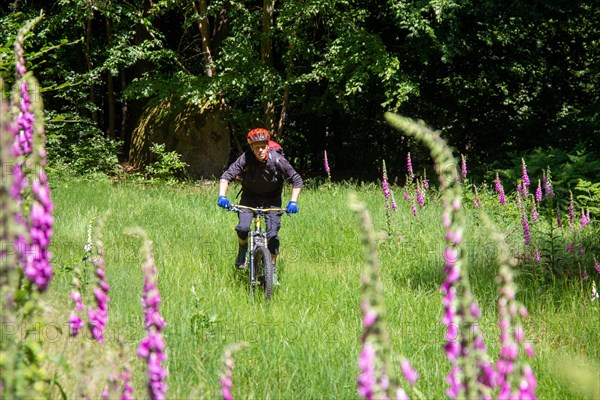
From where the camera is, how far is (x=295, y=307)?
5.43m

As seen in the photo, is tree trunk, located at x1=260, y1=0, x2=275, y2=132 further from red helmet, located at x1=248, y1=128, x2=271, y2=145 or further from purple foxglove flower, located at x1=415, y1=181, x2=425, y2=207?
red helmet, located at x1=248, y1=128, x2=271, y2=145

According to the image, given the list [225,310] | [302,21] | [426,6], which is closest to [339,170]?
[302,21]

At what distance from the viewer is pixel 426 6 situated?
1248 cm

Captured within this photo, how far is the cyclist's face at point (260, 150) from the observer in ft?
20.0

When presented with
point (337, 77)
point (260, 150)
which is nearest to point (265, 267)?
point (260, 150)

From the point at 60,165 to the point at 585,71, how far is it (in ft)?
45.0

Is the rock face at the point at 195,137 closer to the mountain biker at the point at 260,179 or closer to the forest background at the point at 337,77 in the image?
the forest background at the point at 337,77

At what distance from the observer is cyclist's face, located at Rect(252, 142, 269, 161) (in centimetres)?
611

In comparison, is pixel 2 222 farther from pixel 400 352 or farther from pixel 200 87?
pixel 200 87

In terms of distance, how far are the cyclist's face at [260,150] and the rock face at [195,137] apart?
407 inches

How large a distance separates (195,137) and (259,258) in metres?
11.0

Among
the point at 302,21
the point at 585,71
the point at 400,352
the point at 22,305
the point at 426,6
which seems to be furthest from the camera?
the point at 585,71

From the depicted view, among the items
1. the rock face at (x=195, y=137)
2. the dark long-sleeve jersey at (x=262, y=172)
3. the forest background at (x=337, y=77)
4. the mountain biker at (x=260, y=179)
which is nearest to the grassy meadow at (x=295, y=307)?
the mountain biker at (x=260, y=179)

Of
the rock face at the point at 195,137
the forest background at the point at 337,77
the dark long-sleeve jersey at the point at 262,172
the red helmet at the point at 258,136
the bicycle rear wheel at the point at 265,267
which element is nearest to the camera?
the bicycle rear wheel at the point at 265,267
